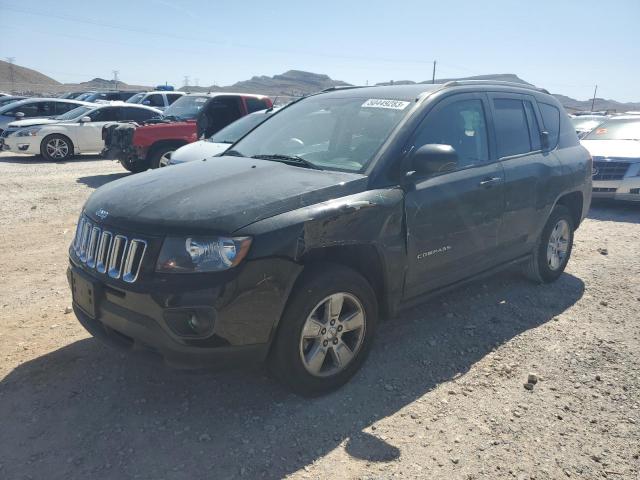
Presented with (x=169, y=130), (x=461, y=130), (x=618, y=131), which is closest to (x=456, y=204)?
(x=461, y=130)

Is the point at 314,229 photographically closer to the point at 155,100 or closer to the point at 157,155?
the point at 157,155

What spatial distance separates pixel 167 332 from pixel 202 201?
76 centimetres

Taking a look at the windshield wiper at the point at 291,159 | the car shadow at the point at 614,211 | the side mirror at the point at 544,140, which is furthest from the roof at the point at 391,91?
the car shadow at the point at 614,211

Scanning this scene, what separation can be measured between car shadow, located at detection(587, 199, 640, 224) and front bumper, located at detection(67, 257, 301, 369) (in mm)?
7738

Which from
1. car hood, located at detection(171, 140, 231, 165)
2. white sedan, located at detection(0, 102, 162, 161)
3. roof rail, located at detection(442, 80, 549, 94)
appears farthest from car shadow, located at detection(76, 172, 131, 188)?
roof rail, located at detection(442, 80, 549, 94)

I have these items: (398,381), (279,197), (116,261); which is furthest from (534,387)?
(116,261)

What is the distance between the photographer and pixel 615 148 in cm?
977

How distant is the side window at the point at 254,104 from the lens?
11688mm

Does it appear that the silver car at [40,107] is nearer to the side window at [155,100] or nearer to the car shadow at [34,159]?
the car shadow at [34,159]

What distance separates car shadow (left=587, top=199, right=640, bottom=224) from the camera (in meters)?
8.79

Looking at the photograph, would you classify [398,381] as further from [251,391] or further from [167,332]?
[167,332]

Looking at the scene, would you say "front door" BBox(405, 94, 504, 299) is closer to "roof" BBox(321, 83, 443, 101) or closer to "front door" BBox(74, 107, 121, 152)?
"roof" BBox(321, 83, 443, 101)

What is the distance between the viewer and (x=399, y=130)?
355cm

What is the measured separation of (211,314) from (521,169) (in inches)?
121
